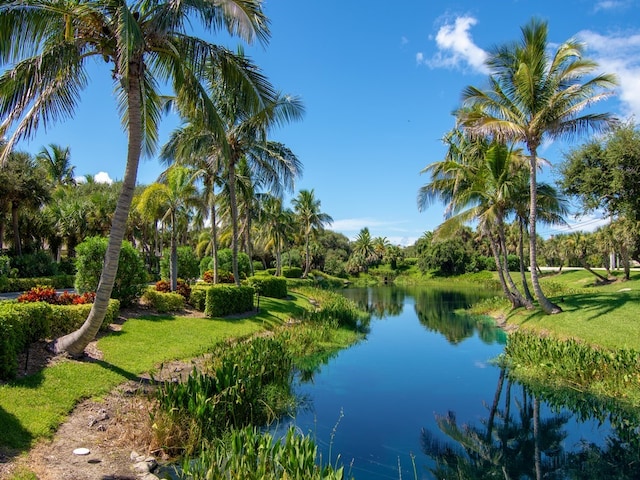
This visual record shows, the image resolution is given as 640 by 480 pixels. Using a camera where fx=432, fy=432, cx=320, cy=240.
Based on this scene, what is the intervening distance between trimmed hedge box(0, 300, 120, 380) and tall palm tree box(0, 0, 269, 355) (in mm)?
633

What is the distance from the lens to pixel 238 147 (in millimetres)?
20984

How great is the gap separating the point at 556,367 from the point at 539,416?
253cm


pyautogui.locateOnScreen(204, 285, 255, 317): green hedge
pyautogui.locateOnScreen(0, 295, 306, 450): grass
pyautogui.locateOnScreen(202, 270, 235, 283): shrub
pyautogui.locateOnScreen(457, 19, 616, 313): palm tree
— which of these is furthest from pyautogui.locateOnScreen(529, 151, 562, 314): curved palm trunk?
pyautogui.locateOnScreen(202, 270, 235, 283): shrub

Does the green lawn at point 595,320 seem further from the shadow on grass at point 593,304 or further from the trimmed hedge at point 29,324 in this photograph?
the trimmed hedge at point 29,324

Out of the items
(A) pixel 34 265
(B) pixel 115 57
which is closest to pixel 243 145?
(B) pixel 115 57

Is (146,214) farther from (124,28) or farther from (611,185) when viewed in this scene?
(611,185)

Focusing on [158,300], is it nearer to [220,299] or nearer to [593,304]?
[220,299]

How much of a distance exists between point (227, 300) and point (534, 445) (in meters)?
13.1

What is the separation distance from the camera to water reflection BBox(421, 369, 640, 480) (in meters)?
7.27

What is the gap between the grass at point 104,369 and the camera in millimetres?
6836

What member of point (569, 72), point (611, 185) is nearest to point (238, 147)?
point (569, 72)

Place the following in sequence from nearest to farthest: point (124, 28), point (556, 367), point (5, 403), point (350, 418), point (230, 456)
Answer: point (230, 456)
point (5, 403)
point (124, 28)
point (350, 418)
point (556, 367)

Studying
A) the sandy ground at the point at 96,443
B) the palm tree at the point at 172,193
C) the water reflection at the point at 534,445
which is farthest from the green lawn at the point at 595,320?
the palm tree at the point at 172,193

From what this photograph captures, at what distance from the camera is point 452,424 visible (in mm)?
9594
